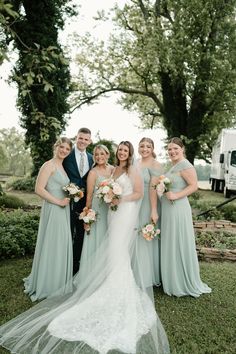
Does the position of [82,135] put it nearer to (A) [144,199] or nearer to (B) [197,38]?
(A) [144,199]

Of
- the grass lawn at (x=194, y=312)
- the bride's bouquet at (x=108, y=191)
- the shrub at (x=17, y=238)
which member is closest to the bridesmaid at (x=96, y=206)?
the bride's bouquet at (x=108, y=191)

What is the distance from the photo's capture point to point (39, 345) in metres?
3.80

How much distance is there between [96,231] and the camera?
5559 mm

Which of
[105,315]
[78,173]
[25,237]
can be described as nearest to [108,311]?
[105,315]

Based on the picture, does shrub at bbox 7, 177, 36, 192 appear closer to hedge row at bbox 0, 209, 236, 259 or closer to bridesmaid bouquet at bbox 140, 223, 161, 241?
hedge row at bbox 0, 209, 236, 259

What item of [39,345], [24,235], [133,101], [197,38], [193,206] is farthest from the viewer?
[133,101]

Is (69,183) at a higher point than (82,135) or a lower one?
lower

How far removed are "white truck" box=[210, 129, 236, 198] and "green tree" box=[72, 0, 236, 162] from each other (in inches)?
56.1

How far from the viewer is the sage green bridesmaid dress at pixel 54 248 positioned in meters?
5.46

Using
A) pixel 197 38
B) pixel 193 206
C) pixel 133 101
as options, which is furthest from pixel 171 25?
pixel 193 206

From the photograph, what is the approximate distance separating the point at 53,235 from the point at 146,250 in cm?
144

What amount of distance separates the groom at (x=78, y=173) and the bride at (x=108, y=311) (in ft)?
2.10

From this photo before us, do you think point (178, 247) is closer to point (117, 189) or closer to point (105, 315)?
point (117, 189)

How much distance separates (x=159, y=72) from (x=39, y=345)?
64.0 feet
